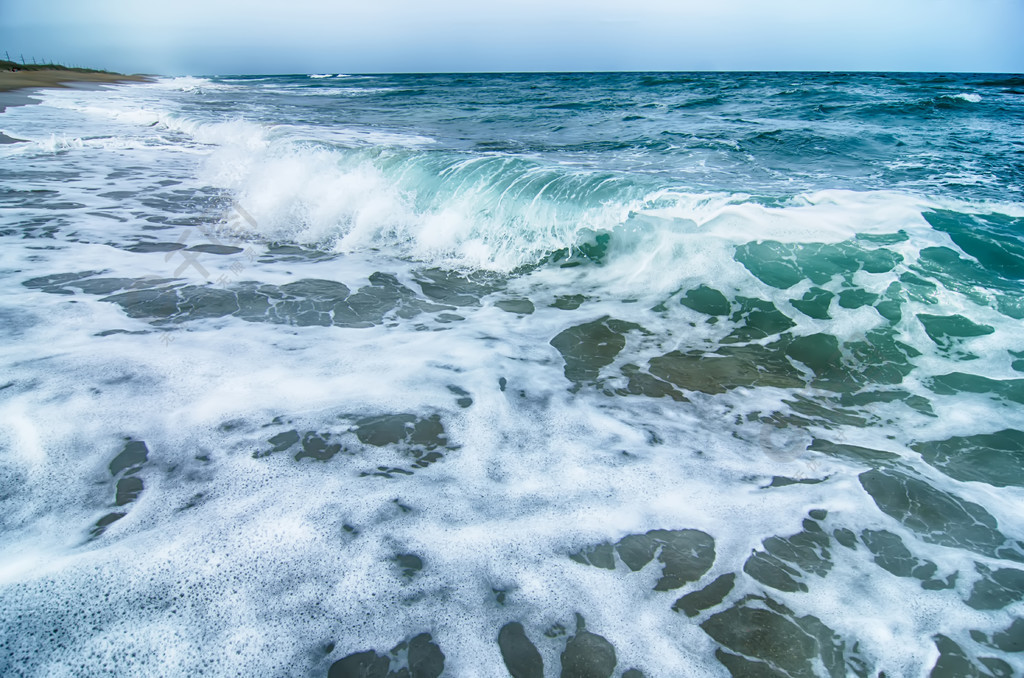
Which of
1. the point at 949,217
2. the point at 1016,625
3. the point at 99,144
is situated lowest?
the point at 1016,625

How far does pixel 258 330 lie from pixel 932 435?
14.6ft

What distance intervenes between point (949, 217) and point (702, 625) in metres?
5.36

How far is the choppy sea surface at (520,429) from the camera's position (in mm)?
1813

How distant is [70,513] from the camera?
218cm

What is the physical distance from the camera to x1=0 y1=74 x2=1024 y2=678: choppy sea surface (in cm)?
181

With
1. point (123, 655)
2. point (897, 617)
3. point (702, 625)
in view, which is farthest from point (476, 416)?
point (897, 617)

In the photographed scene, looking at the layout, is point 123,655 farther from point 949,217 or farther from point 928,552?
point 949,217

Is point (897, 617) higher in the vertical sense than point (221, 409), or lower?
lower

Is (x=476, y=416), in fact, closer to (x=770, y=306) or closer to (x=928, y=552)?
(x=928, y=552)

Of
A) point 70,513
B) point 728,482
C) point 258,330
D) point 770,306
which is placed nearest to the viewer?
point 70,513

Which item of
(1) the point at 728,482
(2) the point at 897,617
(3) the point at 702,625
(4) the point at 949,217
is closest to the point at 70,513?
(3) the point at 702,625

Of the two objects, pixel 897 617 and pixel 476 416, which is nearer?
pixel 897 617

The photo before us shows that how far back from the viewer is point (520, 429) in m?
2.93

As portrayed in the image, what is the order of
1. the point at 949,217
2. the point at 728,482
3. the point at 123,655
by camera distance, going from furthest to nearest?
1. the point at 949,217
2. the point at 728,482
3. the point at 123,655
